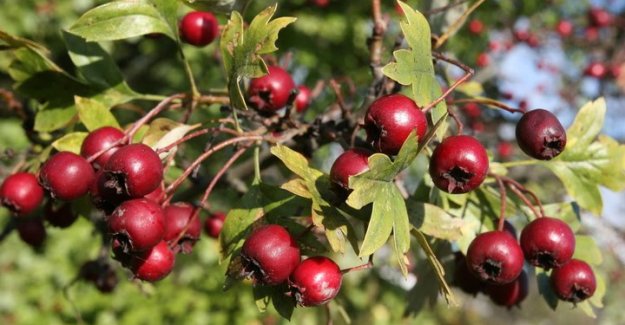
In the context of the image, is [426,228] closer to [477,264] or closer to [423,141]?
[477,264]

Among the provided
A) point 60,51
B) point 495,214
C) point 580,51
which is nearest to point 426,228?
point 495,214

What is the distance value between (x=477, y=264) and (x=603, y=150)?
46 cm

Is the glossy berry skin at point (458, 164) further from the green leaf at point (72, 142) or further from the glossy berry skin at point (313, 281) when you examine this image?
the green leaf at point (72, 142)

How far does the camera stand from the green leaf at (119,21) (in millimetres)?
1162

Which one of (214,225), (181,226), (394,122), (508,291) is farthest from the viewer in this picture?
(214,225)

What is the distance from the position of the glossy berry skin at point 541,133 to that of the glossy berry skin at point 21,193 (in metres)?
0.89

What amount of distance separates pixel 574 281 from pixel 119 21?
951mm

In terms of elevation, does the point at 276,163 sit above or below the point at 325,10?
above

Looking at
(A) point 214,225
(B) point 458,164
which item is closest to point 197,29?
(A) point 214,225

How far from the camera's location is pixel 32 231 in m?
1.49

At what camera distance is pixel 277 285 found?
41.2 inches

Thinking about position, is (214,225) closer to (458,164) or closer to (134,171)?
(134,171)

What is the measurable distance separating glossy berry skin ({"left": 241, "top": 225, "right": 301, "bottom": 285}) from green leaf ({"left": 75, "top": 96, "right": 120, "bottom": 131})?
39 centimetres

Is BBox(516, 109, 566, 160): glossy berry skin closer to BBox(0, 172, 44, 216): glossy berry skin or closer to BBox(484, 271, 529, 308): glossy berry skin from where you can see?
BBox(484, 271, 529, 308): glossy berry skin
